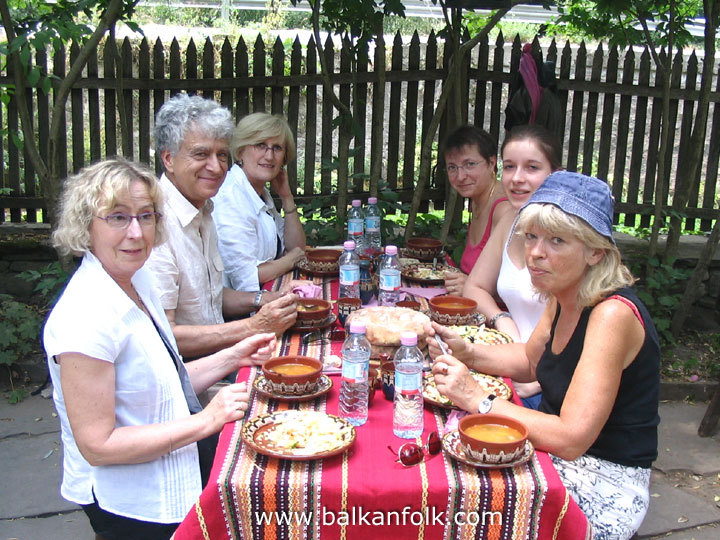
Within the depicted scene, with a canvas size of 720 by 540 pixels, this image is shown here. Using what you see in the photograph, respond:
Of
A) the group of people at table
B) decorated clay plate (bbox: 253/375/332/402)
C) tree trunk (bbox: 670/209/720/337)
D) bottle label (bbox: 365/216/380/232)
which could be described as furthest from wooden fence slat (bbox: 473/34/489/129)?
decorated clay plate (bbox: 253/375/332/402)

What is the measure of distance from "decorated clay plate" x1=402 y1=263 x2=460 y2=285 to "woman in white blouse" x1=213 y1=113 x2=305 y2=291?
0.68 meters

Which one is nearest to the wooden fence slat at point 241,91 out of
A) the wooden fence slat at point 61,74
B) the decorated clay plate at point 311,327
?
the wooden fence slat at point 61,74

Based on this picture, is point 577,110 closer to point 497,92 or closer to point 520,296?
point 497,92

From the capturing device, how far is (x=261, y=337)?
2.82 m

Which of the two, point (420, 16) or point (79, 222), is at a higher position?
point (420, 16)

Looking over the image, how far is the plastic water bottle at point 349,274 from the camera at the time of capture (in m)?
3.34

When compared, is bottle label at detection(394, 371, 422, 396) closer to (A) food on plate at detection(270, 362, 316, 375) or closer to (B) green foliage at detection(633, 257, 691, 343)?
(A) food on plate at detection(270, 362, 316, 375)

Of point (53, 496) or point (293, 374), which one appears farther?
point (53, 496)

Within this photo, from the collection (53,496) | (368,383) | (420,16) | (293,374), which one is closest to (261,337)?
(293,374)

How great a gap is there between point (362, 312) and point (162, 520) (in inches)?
41.1

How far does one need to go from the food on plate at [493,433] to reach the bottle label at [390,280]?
1.28 metres

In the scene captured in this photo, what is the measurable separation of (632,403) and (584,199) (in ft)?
2.12

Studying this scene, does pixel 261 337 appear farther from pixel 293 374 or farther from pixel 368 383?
pixel 368 383

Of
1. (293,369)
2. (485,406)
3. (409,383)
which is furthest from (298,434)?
(485,406)
